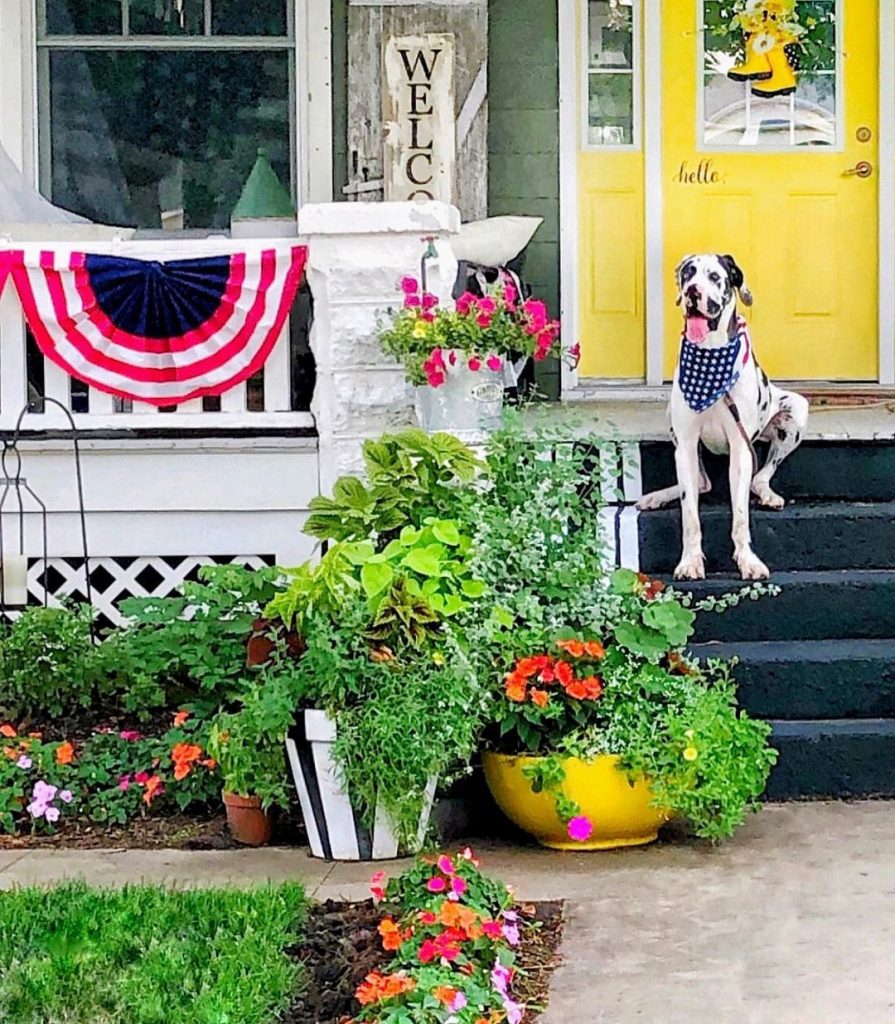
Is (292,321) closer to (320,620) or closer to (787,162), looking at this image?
(320,620)

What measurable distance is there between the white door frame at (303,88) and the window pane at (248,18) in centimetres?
11

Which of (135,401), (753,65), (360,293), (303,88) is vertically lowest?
(135,401)

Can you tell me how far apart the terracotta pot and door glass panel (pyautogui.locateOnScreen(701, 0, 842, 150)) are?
4.07 metres

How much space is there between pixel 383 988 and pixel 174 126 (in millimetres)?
5093

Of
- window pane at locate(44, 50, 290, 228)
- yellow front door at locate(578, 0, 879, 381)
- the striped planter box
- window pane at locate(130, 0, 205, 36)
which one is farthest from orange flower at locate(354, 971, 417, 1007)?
window pane at locate(130, 0, 205, 36)

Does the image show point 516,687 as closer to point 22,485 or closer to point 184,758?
point 184,758

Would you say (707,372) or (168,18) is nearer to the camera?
(707,372)

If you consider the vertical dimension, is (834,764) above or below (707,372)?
below

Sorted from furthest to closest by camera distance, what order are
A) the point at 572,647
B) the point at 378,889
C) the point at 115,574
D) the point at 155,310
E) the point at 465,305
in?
1. the point at 115,574
2. the point at 155,310
3. the point at 465,305
4. the point at 572,647
5. the point at 378,889

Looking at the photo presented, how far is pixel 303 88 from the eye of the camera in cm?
738

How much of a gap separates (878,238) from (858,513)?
7.43 ft

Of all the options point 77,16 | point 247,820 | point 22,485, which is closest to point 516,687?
point 247,820

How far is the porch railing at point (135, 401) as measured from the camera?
590cm

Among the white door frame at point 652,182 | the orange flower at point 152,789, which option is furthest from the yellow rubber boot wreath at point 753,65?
the orange flower at point 152,789
